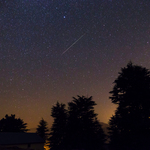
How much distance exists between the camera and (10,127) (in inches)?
2410

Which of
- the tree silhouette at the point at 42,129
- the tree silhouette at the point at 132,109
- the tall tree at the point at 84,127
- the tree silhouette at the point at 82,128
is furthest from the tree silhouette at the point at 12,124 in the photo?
the tree silhouette at the point at 132,109

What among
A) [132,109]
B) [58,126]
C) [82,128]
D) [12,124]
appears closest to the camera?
[132,109]

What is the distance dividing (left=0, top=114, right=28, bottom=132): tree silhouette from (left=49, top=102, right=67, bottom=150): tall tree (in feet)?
71.5

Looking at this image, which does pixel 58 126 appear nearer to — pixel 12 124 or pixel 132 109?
pixel 12 124

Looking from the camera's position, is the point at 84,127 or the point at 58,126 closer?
the point at 84,127

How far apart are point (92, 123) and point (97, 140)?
399cm

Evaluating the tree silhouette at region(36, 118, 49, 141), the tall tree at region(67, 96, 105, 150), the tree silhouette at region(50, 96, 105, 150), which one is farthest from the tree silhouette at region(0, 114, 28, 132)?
the tall tree at region(67, 96, 105, 150)

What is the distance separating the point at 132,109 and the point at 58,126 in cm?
3270

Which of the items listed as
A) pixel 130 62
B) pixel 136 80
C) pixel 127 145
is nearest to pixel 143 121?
pixel 127 145

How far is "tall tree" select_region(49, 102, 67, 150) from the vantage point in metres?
44.6

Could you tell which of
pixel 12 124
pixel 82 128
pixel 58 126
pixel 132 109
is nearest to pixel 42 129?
pixel 12 124

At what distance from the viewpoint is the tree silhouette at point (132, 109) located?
1662cm

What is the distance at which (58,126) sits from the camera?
46594mm

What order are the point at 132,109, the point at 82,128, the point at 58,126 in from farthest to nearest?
the point at 58,126 → the point at 82,128 → the point at 132,109
